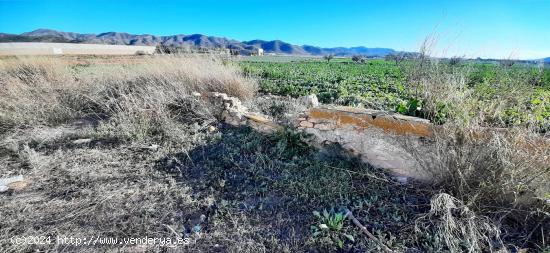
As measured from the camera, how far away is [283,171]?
3.18 meters

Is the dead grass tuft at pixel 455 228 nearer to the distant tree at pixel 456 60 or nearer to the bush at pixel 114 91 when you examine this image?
the distant tree at pixel 456 60

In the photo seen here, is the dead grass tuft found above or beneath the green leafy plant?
above

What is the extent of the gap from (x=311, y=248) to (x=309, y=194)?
69 cm

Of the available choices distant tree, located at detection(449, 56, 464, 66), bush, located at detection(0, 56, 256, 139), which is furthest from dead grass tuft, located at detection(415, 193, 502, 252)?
bush, located at detection(0, 56, 256, 139)

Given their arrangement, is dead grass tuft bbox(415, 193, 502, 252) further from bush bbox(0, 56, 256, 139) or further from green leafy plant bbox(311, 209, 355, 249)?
bush bbox(0, 56, 256, 139)

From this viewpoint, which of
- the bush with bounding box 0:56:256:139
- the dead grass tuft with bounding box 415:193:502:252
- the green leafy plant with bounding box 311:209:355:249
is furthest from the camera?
the bush with bounding box 0:56:256:139

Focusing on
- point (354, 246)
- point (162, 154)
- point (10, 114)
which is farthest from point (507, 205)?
point (10, 114)

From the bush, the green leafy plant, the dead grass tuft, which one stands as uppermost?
the bush

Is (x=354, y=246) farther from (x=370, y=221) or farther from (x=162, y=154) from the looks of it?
(x=162, y=154)

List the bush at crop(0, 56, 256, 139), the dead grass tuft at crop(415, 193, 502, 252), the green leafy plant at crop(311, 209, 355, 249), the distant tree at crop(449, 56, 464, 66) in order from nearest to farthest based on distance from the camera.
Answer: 1. the dead grass tuft at crop(415, 193, 502, 252)
2. the green leafy plant at crop(311, 209, 355, 249)
3. the distant tree at crop(449, 56, 464, 66)
4. the bush at crop(0, 56, 256, 139)

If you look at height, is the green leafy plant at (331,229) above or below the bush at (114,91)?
below

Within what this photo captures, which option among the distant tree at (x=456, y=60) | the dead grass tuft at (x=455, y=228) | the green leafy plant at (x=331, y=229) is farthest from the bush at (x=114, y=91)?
the distant tree at (x=456, y=60)

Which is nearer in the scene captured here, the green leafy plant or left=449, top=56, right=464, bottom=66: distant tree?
the green leafy plant

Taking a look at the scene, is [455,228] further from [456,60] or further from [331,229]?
[456,60]
